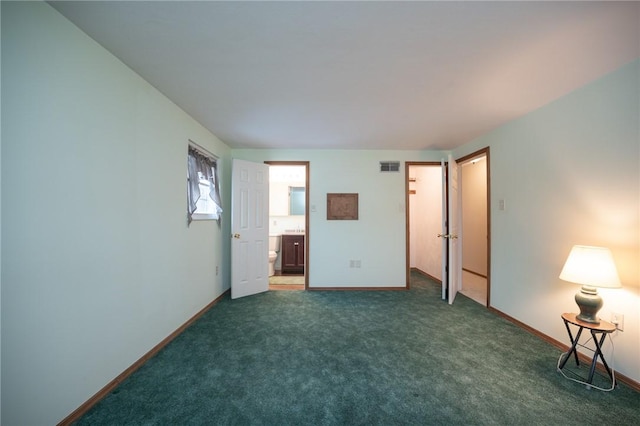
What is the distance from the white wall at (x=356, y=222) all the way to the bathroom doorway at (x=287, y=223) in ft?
2.94

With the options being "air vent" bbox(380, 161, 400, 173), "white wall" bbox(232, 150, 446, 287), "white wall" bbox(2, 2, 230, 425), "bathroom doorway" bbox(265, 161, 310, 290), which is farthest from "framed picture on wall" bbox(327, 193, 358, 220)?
"white wall" bbox(2, 2, 230, 425)

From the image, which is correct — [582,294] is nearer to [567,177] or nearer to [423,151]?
[567,177]

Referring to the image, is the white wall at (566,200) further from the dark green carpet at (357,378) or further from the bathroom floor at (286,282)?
the bathroom floor at (286,282)

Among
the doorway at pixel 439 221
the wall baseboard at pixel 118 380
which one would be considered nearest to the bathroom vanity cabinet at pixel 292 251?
the doorway at pixel 439 221

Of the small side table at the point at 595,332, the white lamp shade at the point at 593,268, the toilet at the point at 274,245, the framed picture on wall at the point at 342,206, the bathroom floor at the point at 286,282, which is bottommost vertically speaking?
the bathroom floor at the point at 286,282

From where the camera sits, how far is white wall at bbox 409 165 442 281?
465cm

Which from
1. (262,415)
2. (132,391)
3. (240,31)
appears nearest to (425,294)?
(262,415)

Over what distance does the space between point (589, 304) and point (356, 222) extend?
2753 millimetres

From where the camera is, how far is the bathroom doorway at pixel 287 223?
5.08m

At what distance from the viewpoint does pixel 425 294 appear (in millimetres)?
3842

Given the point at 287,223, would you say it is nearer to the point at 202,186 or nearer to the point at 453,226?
Result: the point at 202,186

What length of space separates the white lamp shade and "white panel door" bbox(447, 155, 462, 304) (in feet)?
5.31

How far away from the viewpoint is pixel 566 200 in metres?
2.26

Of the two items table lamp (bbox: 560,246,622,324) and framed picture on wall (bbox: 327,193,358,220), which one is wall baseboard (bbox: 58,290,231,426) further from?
table lamp (bbox: 560,246,622,324)
